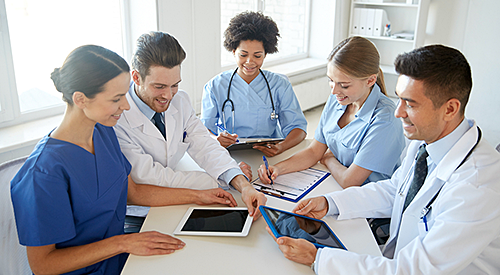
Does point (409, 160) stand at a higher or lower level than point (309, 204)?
higher

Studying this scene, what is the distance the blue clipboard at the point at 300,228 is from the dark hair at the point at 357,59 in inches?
Answer: 30.7

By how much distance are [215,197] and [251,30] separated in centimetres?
112

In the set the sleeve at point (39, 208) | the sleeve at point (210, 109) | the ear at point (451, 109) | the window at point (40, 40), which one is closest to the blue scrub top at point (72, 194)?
the sleeve at point (39, 208)

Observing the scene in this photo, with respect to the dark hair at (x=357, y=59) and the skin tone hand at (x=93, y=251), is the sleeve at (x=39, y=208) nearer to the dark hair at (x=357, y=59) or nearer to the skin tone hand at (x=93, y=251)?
the skin tone hand at (x=93, y=251)

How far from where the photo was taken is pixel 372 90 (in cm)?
182

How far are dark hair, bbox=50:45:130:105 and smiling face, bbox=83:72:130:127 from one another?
0.02m

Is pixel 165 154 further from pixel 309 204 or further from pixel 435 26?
pixel 435 26

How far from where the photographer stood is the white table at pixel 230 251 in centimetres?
113

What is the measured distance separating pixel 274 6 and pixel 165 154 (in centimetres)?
362

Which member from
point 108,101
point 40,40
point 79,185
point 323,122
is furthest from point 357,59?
point 40,40

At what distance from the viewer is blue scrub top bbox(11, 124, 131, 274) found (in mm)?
1121

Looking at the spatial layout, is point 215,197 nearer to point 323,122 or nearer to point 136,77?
point 136,77

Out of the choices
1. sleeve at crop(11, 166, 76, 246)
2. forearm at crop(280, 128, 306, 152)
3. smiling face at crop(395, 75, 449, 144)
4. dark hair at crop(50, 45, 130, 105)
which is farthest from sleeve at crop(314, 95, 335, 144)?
sleeve at crop(11, 166, 76, 246)

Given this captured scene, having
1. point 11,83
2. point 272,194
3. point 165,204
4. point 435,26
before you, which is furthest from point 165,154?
point 435,26
